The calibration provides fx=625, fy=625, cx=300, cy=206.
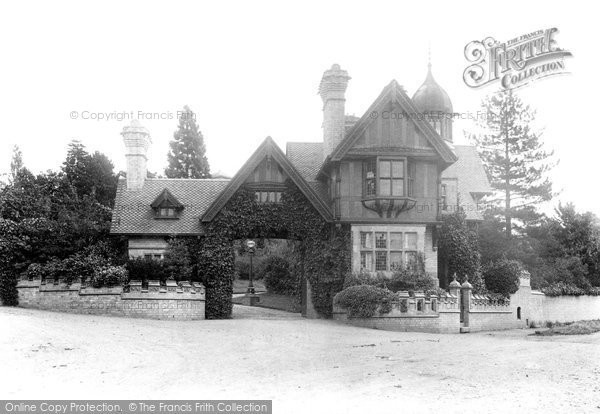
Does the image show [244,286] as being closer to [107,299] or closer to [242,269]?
[242,269]

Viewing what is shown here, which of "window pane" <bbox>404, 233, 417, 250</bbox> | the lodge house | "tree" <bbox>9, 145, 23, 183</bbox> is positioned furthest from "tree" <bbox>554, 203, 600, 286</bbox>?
"tree" <bbox>9, 145, 23, 183</bbox>

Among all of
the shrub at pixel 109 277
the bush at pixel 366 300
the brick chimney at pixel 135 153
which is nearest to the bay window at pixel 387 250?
the bush at pixel 366 300

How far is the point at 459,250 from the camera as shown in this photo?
94.3 ft

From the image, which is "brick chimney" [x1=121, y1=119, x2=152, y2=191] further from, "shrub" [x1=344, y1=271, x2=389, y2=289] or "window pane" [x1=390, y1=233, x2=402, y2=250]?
"window pane" [x1=390, y1=233, x2=402, y2=250]

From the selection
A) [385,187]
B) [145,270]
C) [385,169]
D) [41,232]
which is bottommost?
[145,270]

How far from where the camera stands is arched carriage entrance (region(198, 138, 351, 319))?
27.0m

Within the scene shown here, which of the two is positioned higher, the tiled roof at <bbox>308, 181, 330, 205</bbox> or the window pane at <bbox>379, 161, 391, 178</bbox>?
the window pane at <bbox>379, 161, 391, 178</bbox>

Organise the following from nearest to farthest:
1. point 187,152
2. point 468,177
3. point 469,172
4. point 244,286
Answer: point 468,177, point 469,172, point 244,286, point 187,152

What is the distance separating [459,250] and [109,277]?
1543 cm

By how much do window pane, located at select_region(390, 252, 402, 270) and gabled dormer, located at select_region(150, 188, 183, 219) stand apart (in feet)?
32.7

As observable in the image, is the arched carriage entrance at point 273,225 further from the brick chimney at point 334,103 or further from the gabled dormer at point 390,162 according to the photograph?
the brick chimney at point 334,103

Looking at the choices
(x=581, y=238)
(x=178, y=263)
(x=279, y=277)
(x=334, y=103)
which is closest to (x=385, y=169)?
(x=334, y=103)

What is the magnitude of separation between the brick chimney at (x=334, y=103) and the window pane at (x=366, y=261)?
5.80 metres

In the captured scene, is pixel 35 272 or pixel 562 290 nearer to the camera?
pixel 35 272
